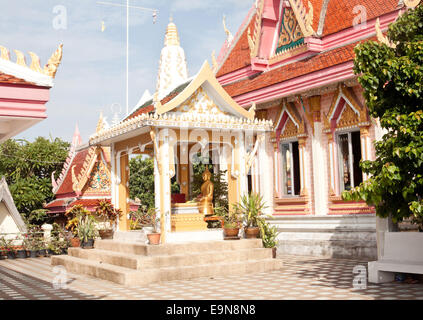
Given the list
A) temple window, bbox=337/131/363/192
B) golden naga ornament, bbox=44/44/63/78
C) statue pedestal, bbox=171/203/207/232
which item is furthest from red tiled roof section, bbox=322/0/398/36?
golden naga ornament, bbox=44/44/63/78

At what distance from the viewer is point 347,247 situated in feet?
41.0

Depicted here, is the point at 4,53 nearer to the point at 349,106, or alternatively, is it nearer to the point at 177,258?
the point at 177,258

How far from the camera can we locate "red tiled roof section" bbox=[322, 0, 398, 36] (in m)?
12.8

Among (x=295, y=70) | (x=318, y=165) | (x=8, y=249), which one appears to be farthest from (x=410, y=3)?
(x=8, y=249)

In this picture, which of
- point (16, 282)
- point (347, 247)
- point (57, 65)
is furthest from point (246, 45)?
A: point (57, 65)

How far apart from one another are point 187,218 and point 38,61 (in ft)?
20.0

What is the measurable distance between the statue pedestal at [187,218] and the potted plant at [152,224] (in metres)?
0.55

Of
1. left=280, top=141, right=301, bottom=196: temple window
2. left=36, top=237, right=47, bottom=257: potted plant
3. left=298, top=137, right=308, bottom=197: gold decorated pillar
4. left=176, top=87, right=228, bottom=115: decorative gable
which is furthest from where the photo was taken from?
left=36, top=237, right=47, bottom=257: potted plant

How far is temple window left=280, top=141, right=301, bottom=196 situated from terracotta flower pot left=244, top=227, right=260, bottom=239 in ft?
12.3

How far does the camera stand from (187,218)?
11.6 metres

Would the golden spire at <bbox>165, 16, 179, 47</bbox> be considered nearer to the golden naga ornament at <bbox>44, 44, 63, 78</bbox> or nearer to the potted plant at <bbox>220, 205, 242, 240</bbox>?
the potted plant at <bbox>220, 205, 242, 240</bbox>

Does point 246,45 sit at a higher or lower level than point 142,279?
higher

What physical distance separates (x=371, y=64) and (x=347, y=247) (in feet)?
19.6
